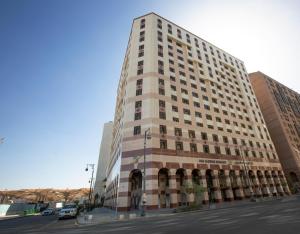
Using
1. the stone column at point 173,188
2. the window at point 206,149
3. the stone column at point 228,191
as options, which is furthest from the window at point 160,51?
the stone column at point 228,191

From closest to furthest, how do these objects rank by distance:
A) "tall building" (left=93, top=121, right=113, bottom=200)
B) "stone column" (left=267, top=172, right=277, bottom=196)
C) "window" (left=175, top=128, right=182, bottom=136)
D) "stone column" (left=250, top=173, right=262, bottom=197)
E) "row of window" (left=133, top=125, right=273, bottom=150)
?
"row of window" (left=133, top=125, right=273, bottom=150) → "window" (left=175, top=128, right=182, bottom=136) → "stone column" (left=250, top=173, right=262, bottom=197) → "stone column" (left=267, top=172, right=277, bottom=196) → "tall building" (left=93, top=121, right=113, bottom=200)

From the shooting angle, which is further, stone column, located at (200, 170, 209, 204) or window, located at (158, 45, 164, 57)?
window, located at (158, 45, 164, 57)

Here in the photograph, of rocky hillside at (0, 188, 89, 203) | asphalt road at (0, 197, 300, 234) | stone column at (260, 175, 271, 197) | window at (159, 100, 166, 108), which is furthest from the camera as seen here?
rocky hillside at (0, 188, 89, 203)

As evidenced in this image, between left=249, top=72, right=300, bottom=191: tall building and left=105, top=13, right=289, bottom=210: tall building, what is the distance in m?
12.6

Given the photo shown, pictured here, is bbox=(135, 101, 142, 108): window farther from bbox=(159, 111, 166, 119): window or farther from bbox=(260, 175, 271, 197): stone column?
bbox=(260, 175, 271, 197): stone column

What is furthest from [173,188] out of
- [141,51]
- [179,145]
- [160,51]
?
[160,51]

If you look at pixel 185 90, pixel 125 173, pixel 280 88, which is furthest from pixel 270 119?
pixel 125 173

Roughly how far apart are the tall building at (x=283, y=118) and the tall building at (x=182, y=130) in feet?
41.3

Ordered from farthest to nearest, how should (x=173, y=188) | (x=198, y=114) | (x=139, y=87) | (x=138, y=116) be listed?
(x=198, y=114), (x=139, y=87), (x=138, y=116), (x=173, y=188)

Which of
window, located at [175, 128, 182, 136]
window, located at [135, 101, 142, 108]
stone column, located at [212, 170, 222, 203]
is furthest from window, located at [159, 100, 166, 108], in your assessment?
stone column, located at [212, 170, 222, 203]

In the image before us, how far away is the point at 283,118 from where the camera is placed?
64.8 m

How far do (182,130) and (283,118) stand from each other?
52.2 meters

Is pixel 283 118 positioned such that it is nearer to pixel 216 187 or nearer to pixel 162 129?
pixel 216 187

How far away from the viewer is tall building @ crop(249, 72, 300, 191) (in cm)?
5606
